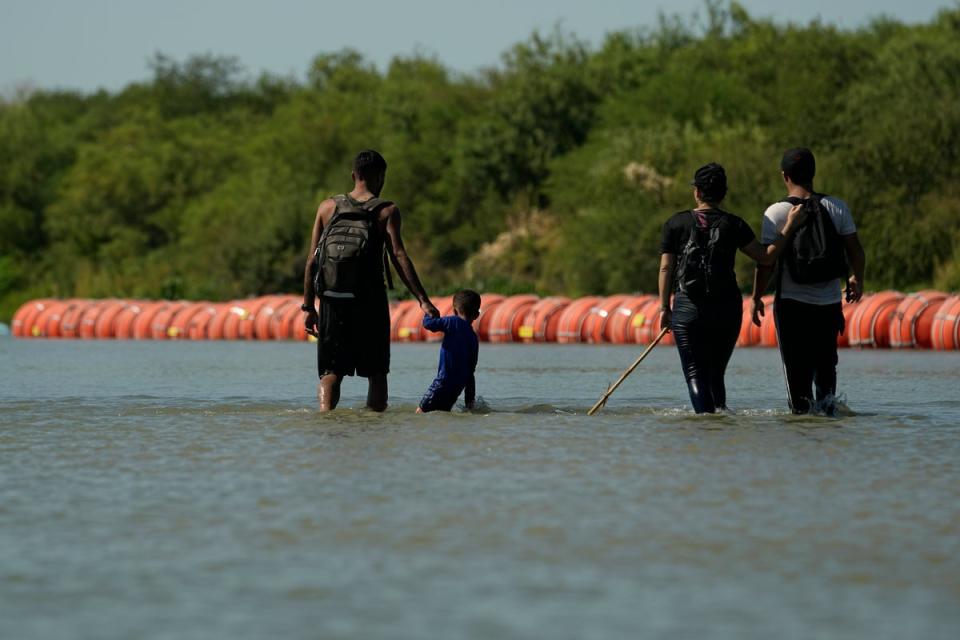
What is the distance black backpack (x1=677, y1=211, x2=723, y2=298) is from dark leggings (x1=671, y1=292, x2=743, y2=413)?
10cm

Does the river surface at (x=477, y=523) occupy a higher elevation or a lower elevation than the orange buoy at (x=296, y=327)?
lower

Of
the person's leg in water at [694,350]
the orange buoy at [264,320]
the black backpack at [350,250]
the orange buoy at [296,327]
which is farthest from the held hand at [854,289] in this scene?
the orange buoy at [264,320]

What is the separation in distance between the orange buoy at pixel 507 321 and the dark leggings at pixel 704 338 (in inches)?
907

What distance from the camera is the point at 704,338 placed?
11.0 m

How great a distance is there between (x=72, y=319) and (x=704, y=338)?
109 feet

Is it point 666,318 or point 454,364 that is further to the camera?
point 454,364

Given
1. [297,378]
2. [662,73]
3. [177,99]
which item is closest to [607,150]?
[662,73]

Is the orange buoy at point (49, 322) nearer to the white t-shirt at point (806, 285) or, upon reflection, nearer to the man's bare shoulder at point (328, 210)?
the man's bare shoulder at point (328, 210)

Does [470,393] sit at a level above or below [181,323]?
below

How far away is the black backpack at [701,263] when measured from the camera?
36.1 ft

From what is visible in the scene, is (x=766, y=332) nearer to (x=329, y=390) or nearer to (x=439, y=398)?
(x=439, y=398)

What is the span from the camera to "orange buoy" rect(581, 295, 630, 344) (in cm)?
3312

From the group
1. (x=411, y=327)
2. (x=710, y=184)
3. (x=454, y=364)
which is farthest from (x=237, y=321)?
(x=710, y=184)

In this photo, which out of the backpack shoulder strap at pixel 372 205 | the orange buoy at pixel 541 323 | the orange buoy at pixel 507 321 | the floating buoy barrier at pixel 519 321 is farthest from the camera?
the orange buoy at pixel 507 321
